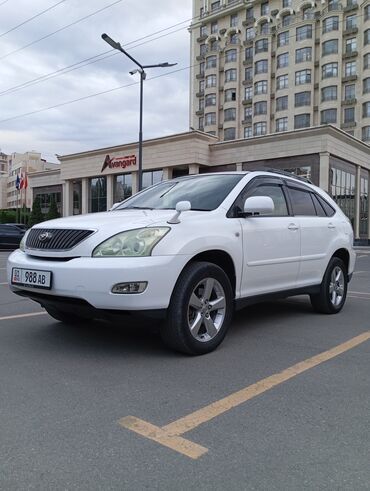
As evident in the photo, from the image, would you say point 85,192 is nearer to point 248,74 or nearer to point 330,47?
point 248,74

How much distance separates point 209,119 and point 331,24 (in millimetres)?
20652

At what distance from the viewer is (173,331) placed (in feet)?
13.4

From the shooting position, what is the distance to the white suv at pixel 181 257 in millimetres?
3939

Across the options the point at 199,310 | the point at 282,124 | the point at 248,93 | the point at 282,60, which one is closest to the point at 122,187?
the point at 282,124

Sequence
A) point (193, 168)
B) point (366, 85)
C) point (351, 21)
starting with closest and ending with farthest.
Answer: point (193, 168), point (366, 85), point (351, 21)

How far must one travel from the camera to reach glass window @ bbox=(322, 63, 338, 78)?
60.4 m

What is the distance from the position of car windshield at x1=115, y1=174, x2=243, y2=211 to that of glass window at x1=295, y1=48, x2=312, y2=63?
6268 cm

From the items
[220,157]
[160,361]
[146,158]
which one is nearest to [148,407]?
[160,361]

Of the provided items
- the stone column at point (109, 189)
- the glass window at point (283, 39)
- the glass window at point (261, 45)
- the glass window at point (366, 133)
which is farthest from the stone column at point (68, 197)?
the glass window at point (366, 133)

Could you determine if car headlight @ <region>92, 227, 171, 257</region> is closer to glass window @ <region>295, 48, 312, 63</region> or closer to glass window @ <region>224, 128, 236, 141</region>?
glass window @ <region>295, 48, 312, 63</region>

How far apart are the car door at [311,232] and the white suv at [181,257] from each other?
3 centimetres

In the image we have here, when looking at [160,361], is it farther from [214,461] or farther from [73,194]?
[73,194]

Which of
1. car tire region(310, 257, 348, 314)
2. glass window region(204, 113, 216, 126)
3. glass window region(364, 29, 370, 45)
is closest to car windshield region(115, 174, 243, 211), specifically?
car tire region(310, 257, 348, 314)

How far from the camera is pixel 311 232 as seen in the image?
5.90m
